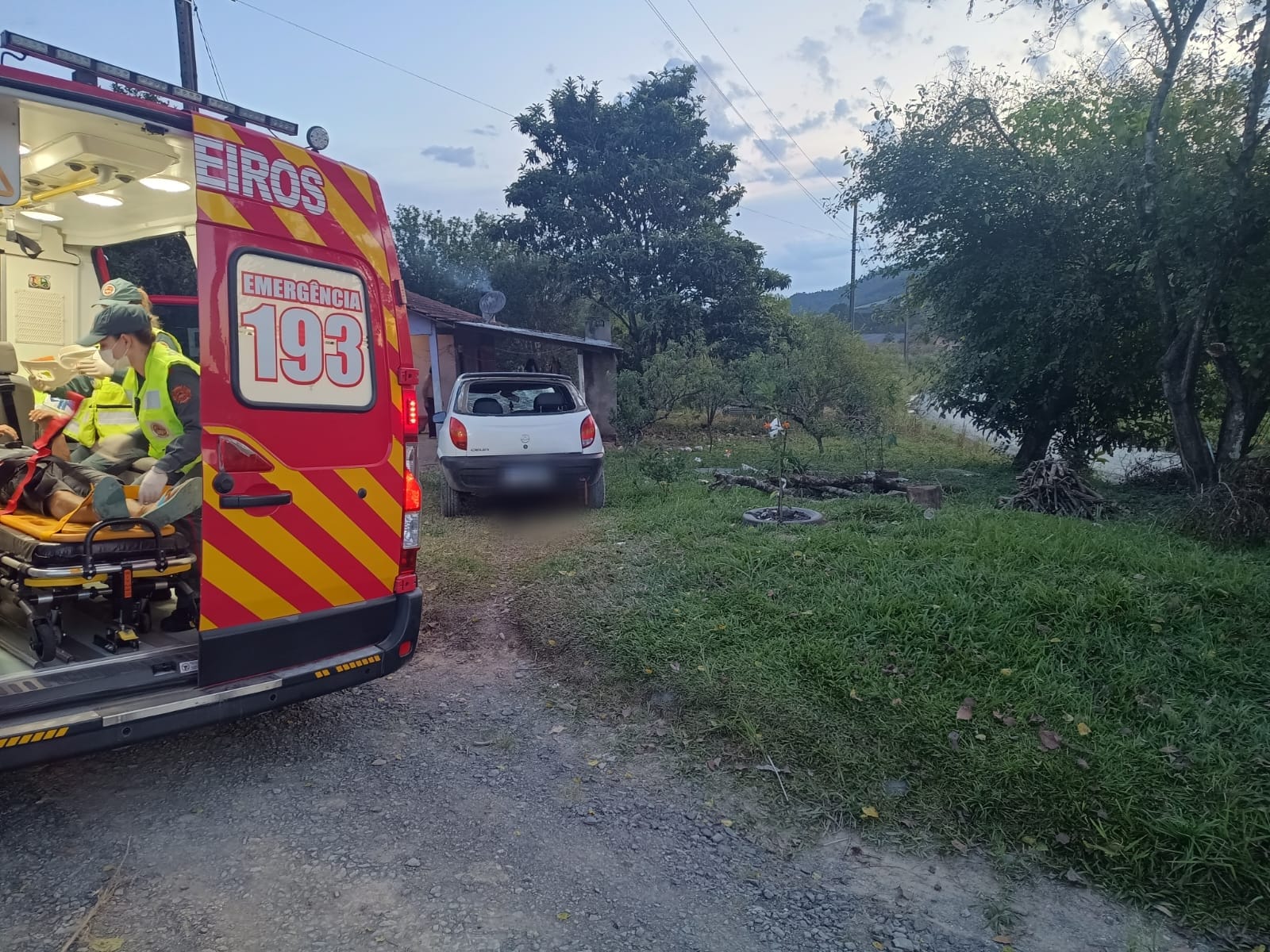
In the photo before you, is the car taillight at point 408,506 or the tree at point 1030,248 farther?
the tree at point 1030,248

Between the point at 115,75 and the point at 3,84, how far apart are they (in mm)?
444

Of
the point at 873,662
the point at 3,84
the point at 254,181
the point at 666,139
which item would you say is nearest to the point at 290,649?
the point at 254,181

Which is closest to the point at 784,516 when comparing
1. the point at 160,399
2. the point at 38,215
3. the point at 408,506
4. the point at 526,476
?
the point at 526,476

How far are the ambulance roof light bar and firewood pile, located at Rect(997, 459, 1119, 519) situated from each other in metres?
6.73

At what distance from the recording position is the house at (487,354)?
14.0 m

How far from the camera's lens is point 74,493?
3.71 metres

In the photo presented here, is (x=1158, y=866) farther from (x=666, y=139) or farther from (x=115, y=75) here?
(x=666, y=139)

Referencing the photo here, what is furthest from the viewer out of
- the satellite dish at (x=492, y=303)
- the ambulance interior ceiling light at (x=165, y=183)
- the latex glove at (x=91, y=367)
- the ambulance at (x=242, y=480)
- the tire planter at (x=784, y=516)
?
the satellite dish at (x=492, y=303)

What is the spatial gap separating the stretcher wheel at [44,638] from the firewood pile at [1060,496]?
23.6 feet

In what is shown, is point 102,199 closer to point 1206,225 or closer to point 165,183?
point 165,183

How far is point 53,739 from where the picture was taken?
2654 mm

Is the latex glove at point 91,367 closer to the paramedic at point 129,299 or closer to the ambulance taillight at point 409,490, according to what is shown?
the paramedic at point 129,299

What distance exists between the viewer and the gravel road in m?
2.52

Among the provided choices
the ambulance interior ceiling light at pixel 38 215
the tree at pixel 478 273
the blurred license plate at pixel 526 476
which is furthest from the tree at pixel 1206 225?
the tree at pixel 478 273
